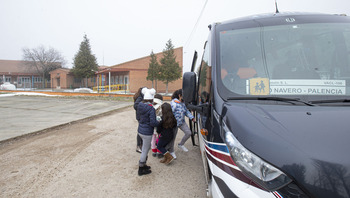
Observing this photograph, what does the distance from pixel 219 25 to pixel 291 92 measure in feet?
4.25

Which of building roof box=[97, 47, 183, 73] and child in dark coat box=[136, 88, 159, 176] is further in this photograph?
building roof box=[97, 47, 183, 73]

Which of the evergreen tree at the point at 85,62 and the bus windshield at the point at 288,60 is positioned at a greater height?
the evergreen tree at the point at 85,62

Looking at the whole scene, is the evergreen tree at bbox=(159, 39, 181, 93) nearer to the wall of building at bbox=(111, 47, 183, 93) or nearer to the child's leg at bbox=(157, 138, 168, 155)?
the wall of building at bbox=(111, 47, 183, 93)

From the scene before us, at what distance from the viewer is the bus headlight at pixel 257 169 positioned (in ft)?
4.01

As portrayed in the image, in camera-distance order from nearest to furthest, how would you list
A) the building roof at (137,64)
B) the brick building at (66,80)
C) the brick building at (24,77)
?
the building roof at (137,64) → the brick building at (66,80) → the brick building at (24,77)

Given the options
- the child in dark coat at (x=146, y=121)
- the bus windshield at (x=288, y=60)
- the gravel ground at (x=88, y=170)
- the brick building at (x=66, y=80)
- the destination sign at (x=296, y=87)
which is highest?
the brick building at (x=66, y=80)

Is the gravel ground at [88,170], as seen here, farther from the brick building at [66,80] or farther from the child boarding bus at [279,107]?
the brick building at [66,80]

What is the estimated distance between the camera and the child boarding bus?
3.88 ft

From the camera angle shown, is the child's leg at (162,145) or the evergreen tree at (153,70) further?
the evergreen tree at (153,70)

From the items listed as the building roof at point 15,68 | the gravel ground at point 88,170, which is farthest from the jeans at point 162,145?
the building roof at point 15,68

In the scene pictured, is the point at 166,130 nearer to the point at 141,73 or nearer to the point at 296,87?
the point at 296,87

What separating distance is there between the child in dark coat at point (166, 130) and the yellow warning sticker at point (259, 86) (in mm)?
2176

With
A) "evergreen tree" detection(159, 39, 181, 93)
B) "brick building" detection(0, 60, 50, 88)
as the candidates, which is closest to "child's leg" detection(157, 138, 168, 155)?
"evergreen tree" detection(159, 39, 181, 93)

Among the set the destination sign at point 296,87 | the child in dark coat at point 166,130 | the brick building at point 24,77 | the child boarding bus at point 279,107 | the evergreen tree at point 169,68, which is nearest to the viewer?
the child boarding bus at point 279,107
